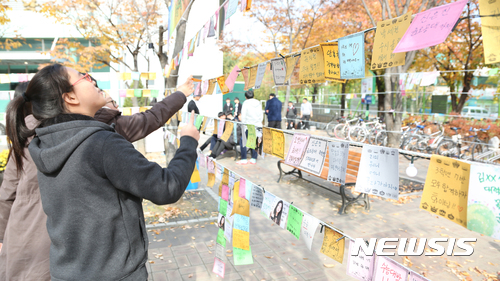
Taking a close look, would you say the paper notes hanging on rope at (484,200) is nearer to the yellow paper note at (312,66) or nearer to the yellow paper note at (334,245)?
the yellow paper note at (334,245)

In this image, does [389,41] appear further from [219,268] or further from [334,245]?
[219,268]

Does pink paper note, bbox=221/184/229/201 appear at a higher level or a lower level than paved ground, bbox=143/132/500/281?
higher

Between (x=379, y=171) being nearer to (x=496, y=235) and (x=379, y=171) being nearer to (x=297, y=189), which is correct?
(x=496, y=235)

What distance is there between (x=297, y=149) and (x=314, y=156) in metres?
0.20

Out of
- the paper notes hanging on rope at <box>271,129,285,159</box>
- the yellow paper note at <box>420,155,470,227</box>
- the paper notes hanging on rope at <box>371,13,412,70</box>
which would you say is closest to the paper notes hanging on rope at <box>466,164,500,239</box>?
the yellow paper note at <box>420,155,470,227</box>

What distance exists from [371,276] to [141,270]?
1.10 m

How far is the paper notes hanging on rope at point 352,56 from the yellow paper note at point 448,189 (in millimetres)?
751

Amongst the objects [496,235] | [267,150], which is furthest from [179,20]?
[496,235]

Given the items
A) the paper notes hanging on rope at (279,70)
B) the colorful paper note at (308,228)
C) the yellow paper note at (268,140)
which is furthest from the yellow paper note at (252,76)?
the colorful paper note at (308,228)

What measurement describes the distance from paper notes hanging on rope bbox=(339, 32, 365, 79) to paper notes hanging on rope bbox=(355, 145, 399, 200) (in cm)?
49

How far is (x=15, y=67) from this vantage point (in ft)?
76.0

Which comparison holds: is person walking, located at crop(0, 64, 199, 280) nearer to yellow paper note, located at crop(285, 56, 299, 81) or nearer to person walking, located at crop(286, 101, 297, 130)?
yellow paper note, located at crop(285, 56, 299, 81)

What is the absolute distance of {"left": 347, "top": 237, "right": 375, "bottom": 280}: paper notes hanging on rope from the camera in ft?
5.23

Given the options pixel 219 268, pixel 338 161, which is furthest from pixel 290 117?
pixel 338 161
